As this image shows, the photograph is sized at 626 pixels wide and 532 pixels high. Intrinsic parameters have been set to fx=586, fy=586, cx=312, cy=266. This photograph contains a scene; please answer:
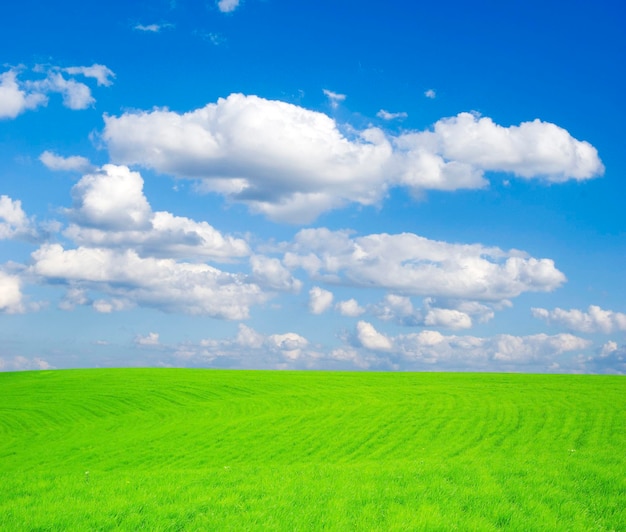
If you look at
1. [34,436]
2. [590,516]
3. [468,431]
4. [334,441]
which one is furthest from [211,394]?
[590,516]

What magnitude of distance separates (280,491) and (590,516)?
6.29 metres

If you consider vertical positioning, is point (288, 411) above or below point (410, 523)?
below

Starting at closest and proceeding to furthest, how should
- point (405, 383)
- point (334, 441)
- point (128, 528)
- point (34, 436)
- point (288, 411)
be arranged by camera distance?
point (128, 528) < point (334, 441) < point (34, 436) < point (288, 411) < point (405, 383)

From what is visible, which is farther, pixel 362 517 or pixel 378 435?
pixel 378 435

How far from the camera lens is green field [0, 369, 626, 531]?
11008mm

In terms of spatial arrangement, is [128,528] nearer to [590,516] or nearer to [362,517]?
[362,517]

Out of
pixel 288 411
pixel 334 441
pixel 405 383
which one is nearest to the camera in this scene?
pixel 334 441

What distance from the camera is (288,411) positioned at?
44625mm

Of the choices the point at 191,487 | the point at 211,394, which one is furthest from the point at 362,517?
the point at 211,394

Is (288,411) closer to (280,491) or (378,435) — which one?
(378,435)

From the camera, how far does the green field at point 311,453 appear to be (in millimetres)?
11008

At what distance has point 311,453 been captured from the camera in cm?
3112

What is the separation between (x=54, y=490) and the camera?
42.1 feet

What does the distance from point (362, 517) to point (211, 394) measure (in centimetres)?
4614
